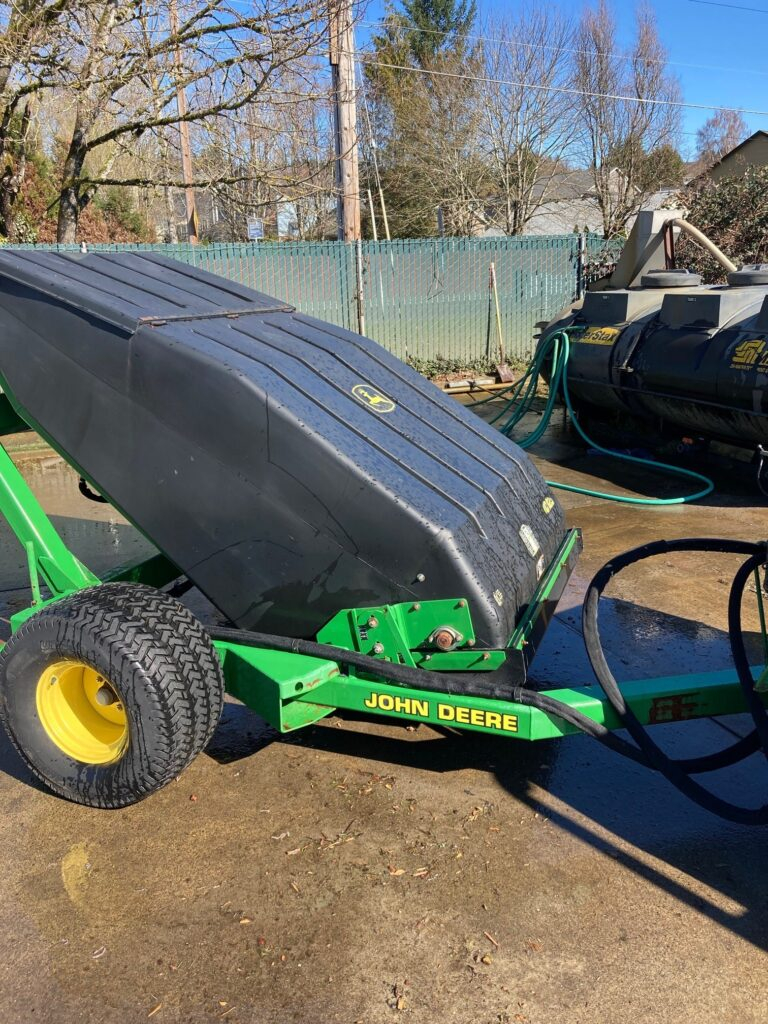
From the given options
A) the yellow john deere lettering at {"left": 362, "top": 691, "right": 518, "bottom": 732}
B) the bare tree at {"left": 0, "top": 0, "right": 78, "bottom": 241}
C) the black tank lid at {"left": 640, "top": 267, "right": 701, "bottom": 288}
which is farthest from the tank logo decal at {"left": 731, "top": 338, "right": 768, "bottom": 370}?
the bare tree at {"left": 0, "top": 0, "right": 78, "bottom": 241}

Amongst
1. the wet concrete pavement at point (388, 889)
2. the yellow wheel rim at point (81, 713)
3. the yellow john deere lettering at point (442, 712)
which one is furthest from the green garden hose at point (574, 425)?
the yellow wheel rim at point (81, 713)

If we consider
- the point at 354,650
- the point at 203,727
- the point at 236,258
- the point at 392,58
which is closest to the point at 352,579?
the point at 354,650

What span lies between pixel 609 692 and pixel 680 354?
5673mm

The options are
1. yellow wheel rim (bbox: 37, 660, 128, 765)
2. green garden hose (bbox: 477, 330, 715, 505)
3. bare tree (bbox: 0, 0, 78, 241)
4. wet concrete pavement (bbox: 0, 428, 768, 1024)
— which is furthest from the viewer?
bare tree (bbox: 0, 0, 78, 241)

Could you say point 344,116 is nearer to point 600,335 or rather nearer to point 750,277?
point 600,335

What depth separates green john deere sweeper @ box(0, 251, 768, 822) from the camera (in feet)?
10.0

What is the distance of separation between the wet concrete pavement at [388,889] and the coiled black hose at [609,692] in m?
0.28

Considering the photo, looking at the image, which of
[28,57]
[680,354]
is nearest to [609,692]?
Answer: [680,354]

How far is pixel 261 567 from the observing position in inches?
131

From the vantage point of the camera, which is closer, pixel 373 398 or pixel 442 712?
pixel 442 712

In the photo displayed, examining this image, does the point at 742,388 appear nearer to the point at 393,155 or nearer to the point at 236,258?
the point at 236,258

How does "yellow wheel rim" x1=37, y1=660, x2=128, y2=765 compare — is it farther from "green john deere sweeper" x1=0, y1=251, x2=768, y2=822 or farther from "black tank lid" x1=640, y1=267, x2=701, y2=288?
"black tank lid" x1=640, y1=267, x2=701, y2=288

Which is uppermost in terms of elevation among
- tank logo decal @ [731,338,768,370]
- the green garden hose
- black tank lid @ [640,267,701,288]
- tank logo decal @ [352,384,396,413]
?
black tank lid @ [640,267,701,288]

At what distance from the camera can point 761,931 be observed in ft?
8.75
